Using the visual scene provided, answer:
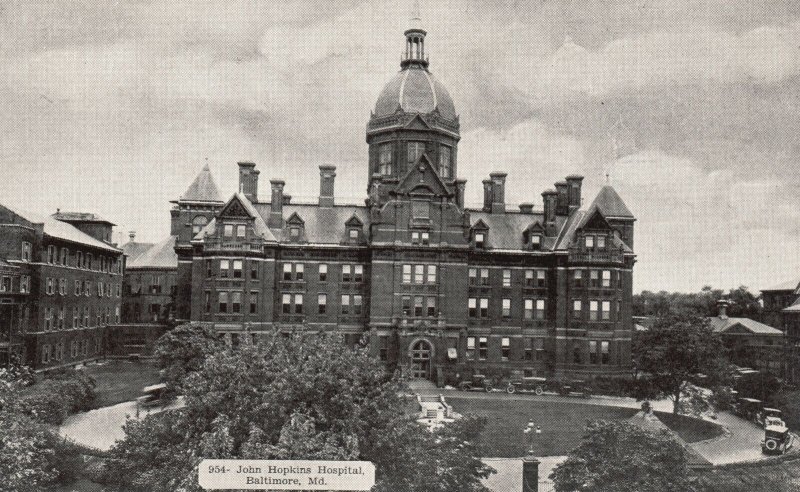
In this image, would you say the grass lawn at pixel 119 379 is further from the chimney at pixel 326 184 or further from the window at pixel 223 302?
the chimney at pixel 326 184

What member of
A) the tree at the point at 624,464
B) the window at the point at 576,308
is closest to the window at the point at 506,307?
the window at the point at 576,308

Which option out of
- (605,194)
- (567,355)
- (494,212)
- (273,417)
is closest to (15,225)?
(273,417)

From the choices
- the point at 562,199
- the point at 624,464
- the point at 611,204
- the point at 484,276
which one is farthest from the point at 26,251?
the point at 611,204

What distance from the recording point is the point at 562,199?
194 feet

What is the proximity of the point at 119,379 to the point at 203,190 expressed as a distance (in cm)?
1892

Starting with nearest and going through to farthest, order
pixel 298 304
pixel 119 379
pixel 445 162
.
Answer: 1. pixel 119 379
2. pixel 298 304
3. pixel 445 162

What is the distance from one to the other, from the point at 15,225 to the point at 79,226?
70.1 ft

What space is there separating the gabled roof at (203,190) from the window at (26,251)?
56.6ft

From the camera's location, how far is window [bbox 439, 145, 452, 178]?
2283 inches

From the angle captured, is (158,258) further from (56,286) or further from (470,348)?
(470,348)

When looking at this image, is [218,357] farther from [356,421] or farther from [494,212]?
[494,212]

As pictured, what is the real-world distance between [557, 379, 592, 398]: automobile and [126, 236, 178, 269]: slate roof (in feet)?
146

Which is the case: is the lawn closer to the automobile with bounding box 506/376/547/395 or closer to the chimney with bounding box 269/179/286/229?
the automobile with bounding box 506/376/547/395

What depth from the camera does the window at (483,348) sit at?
5569 centimetres
